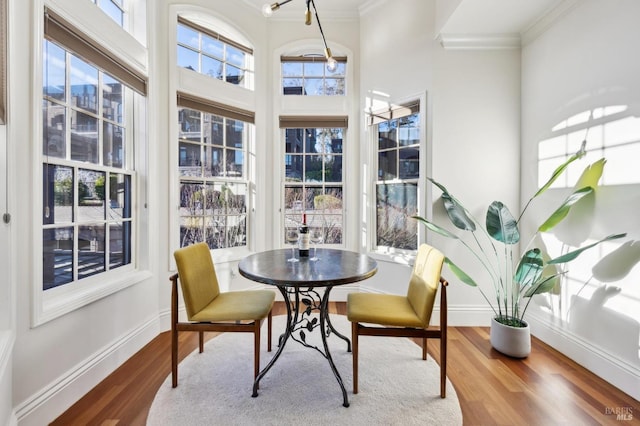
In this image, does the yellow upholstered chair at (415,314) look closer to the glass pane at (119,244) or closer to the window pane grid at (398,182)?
the window pane grid at (398,182)

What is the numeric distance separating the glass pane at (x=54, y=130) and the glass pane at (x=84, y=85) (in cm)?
16

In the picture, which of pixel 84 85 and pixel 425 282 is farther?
pixel 84 85

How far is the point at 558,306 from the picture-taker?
2.45m

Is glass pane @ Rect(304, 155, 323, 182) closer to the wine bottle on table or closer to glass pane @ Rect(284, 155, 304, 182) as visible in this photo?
glass pane @ Rect(284, 155, 304, 182)

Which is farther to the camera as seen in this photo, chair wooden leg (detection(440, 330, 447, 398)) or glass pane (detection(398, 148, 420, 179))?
glass pane (detection(398, 148, 420, 179))

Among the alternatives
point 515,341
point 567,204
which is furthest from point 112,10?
point 515,341

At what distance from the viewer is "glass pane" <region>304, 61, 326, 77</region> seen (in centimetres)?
361

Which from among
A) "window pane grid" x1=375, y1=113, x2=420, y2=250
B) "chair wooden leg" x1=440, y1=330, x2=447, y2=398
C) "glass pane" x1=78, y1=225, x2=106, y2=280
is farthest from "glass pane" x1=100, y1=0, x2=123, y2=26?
"chair wooden leg" x1=440, y1=330, x2=447, y2=398

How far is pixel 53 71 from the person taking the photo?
1809 mm

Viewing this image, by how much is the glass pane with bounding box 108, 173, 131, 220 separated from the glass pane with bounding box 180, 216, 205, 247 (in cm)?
55

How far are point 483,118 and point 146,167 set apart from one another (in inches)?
126

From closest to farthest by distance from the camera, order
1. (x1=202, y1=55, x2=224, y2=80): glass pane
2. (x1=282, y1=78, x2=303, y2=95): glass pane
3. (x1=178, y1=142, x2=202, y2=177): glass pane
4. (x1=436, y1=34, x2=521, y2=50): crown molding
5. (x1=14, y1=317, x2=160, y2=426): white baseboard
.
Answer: (x1=14, y1=317, x2=160, y2=426): white baseboard → (x1=436, y1=34, x2=521, y2=50): crown molding → (x1=178, y1=142, x2=202, y2=177): glass pane → (x1=202, y1=55, x2=224, y2=80): glass pane → (x1=282, y1=78, x2=303, y2=95): glass pane

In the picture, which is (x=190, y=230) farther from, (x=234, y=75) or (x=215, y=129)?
(x=234, y=75)

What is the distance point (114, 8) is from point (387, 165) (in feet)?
9.37
